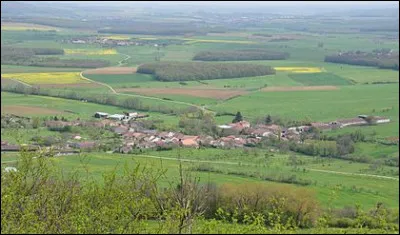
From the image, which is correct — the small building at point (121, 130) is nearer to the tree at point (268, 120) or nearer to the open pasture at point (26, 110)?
Result: the open pasture at point (26, 110)

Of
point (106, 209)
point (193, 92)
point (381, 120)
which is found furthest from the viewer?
point (193, 92)

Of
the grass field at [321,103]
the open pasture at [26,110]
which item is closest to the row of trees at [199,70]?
the grass field at [321,103]

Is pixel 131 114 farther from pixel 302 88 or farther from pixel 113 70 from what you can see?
pixel 113 70

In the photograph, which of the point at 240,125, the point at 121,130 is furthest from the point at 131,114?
the point at 240,125

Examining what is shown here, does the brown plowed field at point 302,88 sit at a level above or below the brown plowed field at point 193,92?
above

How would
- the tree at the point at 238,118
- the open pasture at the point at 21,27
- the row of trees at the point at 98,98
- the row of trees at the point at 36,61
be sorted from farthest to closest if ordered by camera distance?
the open pasture at the point at 21,27, the row of trees at the point at 36,61, the row of trees at the point at 98,98, the tree at the point at 238,118
